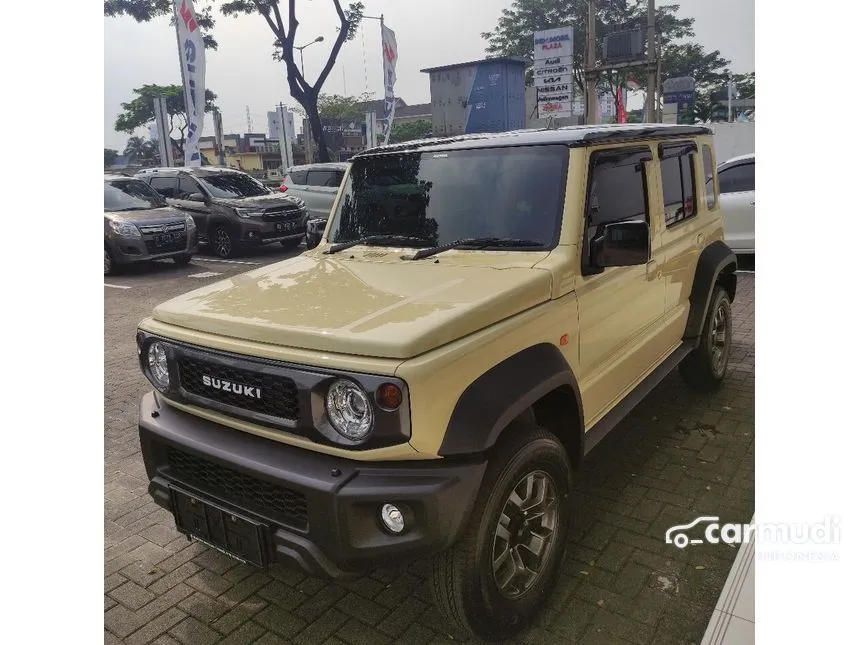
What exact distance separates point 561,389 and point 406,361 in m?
0.93

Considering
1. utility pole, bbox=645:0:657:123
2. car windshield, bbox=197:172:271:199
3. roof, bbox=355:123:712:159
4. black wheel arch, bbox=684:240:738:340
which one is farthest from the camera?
utility pole, bbox=645:0:657:123

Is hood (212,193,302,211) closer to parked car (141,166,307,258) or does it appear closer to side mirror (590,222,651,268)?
parked car (141,166,307,258)

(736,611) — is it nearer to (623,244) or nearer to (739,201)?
(623,244)

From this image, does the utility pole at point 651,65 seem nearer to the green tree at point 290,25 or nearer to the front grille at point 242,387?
the green tree at point 290,25

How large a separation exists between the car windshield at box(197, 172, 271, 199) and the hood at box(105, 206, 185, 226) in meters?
1.48

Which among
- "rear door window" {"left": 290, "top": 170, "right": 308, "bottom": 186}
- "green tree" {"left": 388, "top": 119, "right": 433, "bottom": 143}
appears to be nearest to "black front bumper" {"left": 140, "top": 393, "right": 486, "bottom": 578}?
"rear door window" {"left": 290, "top": 170, "right": 308, "bottom": 186}

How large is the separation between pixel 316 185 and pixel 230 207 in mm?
2438

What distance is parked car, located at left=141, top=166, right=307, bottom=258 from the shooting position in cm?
1259

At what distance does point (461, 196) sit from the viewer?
3207 millimetres

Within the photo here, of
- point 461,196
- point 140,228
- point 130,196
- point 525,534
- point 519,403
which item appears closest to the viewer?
point 519,403

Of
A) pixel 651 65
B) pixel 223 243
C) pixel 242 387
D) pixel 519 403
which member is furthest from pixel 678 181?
pixel 651 65
